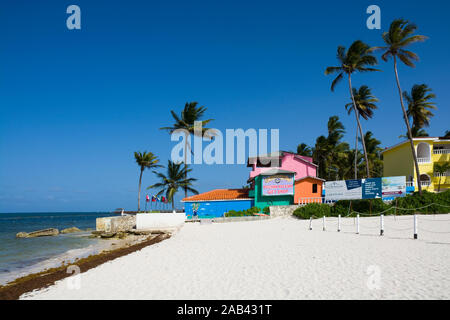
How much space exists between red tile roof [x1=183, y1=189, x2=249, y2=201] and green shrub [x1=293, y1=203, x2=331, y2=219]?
688 centimetres

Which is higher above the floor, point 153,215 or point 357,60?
point 357,60

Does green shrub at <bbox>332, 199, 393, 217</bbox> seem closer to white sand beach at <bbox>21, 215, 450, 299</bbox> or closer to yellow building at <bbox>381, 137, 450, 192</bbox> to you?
yellow building at <bbox>381, 137, 450, 192</bbox>

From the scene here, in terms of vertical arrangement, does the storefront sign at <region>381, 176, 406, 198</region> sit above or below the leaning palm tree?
below

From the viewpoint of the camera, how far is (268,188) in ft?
92.8

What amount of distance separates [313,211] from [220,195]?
10569 mm

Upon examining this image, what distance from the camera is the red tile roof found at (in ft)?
98.7

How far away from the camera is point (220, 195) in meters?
31.1

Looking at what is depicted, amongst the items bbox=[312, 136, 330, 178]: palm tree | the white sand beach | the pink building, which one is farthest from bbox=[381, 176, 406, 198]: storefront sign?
bbox=[312, 136, 330, 178]: palm tree

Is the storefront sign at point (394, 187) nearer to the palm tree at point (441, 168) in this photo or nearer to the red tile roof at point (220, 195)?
the palm tree at point (441, 168)

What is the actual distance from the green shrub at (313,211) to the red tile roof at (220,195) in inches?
271

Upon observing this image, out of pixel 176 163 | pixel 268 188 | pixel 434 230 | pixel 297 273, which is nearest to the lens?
pixel 297 273
